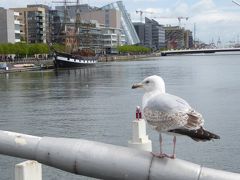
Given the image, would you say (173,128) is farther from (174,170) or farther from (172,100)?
(174,170)

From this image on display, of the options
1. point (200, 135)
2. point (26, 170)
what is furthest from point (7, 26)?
point (200, 135)

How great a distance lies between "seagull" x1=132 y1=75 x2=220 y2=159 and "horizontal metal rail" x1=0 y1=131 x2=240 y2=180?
1.40 ft

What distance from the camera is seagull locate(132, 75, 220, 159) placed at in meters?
2.86

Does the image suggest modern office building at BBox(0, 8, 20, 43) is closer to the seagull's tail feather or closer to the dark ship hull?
the dark ship hull

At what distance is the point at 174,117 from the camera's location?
2.97 meters

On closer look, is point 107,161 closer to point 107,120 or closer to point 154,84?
point 154,84

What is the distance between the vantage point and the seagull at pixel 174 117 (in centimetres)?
286

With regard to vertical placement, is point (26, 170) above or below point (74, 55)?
above

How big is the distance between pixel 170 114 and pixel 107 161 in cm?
79

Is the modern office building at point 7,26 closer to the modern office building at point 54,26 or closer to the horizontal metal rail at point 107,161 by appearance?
the modern office building at point 54,26

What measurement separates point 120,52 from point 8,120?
159746 millimetres

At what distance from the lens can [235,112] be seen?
2592 cm

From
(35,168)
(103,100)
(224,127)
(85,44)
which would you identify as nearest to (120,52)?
(85,44)

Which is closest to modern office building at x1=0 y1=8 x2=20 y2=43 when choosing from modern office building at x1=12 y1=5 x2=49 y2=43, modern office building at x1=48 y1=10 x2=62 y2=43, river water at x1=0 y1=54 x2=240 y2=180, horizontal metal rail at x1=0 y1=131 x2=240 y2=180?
modern office building at x1=12 y1=5 x2=49 y2=43
